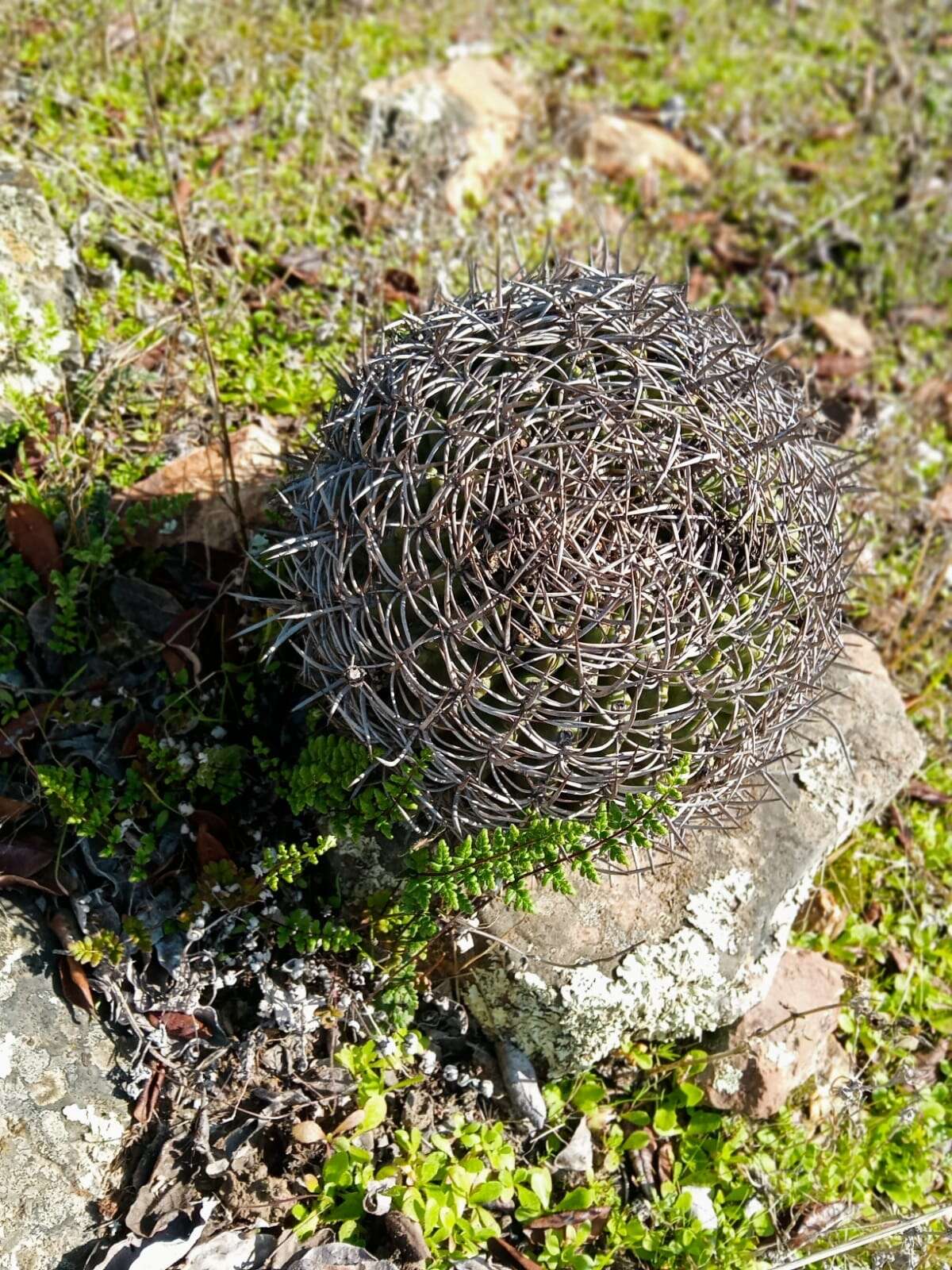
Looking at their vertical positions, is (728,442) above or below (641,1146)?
above

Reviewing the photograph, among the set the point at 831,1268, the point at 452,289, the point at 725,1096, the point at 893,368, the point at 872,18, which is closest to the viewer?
the point at 831,1268

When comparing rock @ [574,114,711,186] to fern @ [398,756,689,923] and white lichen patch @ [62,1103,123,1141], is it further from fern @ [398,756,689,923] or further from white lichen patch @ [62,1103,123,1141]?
white lichen patch @ [62,1103,123,1141]

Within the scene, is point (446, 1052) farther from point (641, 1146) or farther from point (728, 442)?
point (728, 442)

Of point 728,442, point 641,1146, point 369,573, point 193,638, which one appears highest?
point 728,442

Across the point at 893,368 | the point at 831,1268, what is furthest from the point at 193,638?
the point at 893,368

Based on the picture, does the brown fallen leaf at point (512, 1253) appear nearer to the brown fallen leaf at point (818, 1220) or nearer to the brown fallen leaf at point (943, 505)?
the brown fallen leaf at point (818, 1220)

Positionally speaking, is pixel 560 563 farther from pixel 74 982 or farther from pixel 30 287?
pixel 30 287

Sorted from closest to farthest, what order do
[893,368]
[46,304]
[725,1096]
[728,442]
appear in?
[728,442]
[725,1096]
[46,304]
[893,368]

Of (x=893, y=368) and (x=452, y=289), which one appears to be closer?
(x=452, y=289)
